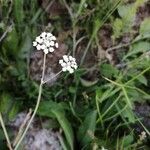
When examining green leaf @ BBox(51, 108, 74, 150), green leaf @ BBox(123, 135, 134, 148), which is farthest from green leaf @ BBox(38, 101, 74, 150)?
green leaf @ BBox(123, 135, 134, 148)

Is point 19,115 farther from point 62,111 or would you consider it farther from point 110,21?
point 110,21

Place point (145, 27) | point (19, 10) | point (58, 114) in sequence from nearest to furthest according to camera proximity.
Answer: point (58, 114) < point (19, 10) < point (145, 27)

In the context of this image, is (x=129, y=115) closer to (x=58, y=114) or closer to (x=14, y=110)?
(x=58, y=114)

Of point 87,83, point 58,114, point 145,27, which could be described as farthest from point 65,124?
point 145,27

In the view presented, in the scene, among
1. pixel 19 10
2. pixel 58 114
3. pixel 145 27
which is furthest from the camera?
pixel 145 27

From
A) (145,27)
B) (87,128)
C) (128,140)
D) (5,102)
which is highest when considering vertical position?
(145,27)

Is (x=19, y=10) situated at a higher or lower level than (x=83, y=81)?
higher

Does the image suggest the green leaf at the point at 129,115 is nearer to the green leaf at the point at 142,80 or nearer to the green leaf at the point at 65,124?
the green leaf at the point at 142,80

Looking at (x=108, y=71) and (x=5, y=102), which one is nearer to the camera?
(x=5, y=102)

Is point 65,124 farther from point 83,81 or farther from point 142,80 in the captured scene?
point 142,80
